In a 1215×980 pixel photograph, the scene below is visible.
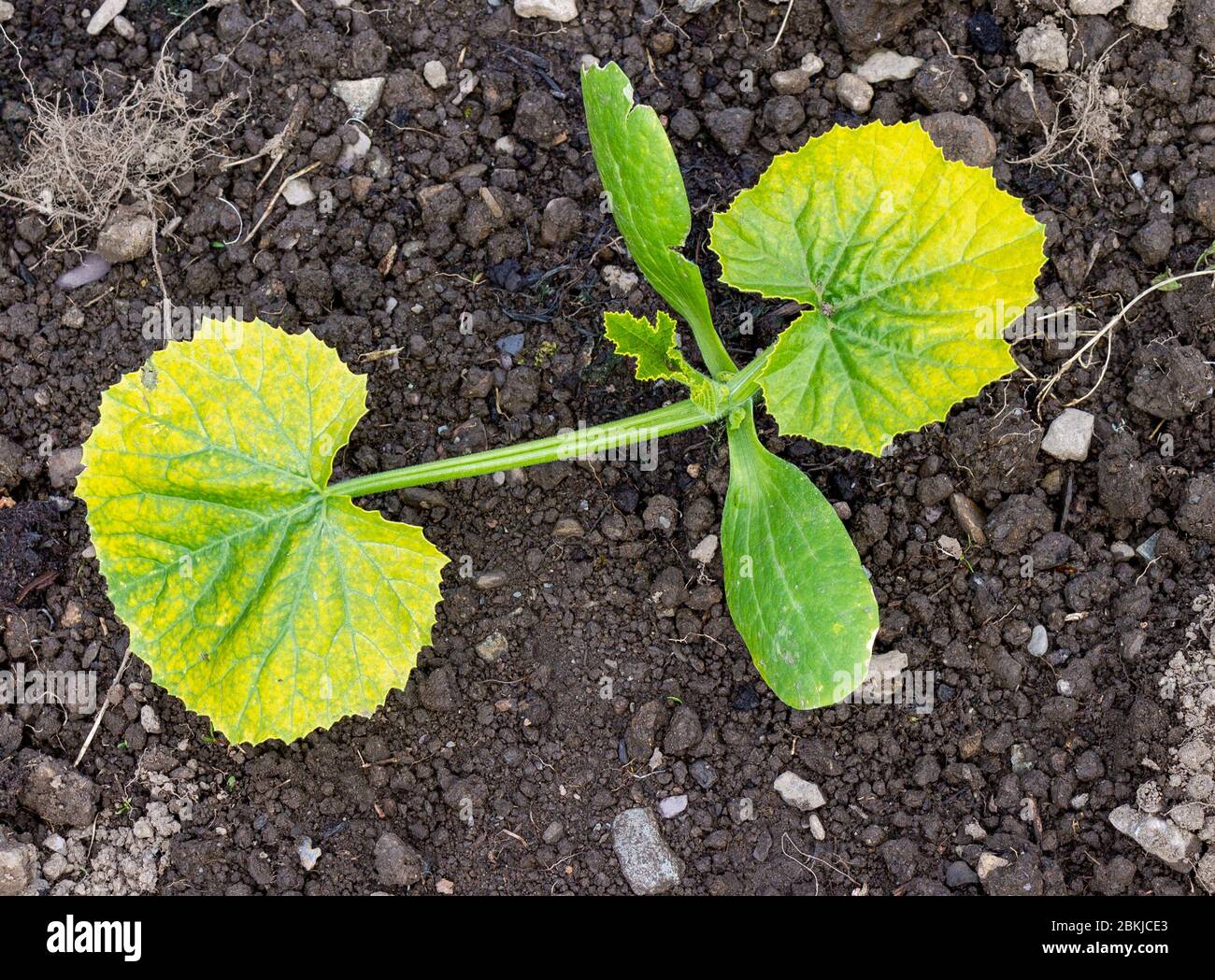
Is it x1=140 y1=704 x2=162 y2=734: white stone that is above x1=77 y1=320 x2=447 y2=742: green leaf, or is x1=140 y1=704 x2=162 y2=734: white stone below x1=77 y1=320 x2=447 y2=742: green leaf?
below

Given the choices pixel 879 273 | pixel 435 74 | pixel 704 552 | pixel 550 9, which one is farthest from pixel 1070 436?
pixel 435 74

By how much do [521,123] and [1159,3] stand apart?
Result: 1925 millimetres

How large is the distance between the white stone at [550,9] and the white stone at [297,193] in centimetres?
85

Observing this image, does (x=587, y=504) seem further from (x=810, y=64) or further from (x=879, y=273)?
(x=810, y=64)

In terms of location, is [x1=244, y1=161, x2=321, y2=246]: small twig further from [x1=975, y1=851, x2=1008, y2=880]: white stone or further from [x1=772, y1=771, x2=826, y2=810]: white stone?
[x1=975, y1=851, x2=1008, y2=880]: white stone

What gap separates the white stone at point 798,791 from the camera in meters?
3.31

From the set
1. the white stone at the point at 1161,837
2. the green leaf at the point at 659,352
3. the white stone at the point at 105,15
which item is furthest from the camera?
the white stone at the point at 105,15

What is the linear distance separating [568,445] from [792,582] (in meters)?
0.68

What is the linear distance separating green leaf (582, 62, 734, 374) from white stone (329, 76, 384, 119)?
0.85 metres

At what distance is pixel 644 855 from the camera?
10.8 feet

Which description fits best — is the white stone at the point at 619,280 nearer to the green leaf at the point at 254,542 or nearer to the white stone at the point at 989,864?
the green leaf at the point at 254,542

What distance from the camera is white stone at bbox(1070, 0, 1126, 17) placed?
346 centimetres

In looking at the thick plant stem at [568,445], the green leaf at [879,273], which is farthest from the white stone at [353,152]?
the green leaf at [879,273]

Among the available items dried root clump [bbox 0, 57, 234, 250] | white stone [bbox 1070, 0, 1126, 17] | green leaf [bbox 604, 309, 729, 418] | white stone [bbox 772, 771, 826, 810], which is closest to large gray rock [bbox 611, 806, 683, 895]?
white stone [bbox 772, 771, 826, 810]
